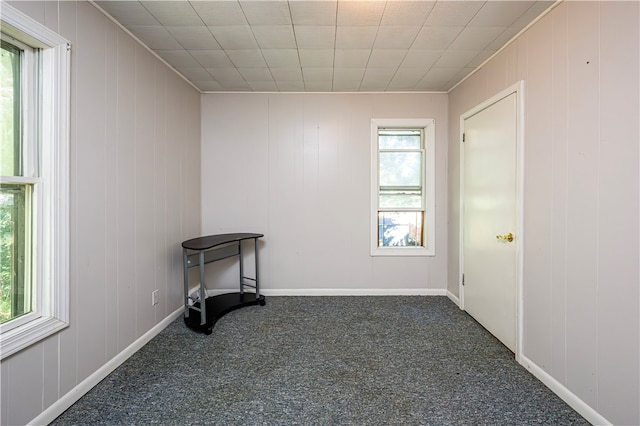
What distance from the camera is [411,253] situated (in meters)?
3.34

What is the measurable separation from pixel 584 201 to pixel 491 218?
0.88 meters

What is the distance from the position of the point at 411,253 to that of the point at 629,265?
2.07 metres

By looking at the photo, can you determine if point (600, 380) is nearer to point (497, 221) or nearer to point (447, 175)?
point (497, 221)

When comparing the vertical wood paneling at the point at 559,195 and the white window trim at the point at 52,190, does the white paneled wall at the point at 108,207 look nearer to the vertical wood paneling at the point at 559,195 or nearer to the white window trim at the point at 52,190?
the white window trim at the point at 52,190

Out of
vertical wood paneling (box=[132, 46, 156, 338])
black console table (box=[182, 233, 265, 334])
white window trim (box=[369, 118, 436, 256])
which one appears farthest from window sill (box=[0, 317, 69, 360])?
white window trim (box=[369, 118, 436, 256])

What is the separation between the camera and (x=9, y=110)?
1.39 meters

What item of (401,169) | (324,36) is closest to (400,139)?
(401,169)

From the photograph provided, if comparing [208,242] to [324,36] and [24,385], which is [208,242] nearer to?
[24,385]

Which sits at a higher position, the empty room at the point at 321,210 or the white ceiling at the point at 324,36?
the white ceiling at the point at 324,36

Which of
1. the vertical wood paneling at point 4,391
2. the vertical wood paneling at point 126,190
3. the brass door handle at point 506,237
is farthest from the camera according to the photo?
the brass door handle at point 506,237

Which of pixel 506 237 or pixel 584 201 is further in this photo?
pixel 506 237

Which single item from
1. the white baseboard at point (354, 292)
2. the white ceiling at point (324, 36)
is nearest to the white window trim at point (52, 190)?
the white ceiling at point (324, 36)

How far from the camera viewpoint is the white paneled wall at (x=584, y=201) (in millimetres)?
1319

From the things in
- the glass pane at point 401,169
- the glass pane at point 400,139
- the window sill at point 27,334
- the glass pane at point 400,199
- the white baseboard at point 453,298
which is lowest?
the white baseboard at point 453,298
